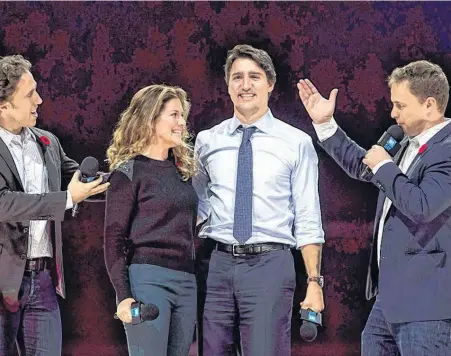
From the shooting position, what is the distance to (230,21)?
148 inches

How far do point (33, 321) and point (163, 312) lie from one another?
0.54m

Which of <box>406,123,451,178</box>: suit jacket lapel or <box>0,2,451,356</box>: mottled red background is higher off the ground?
<box>0,2,451,356</box>: mottled red background

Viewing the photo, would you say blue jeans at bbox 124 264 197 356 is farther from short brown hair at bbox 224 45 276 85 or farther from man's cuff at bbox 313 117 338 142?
short brown hair at bbox 224 45 276 85

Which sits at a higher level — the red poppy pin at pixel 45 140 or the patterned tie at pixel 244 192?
the red poppy pin at pixel 45 140

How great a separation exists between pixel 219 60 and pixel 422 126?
1.38 meters

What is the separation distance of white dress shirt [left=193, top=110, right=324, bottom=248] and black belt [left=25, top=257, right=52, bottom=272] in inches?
23.4

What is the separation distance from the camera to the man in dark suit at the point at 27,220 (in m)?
2.71

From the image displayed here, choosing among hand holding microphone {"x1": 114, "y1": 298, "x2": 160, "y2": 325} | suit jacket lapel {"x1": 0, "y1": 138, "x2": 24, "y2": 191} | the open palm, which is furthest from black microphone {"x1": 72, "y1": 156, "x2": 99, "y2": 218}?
the open palm

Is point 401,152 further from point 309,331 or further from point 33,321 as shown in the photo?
point 33,321

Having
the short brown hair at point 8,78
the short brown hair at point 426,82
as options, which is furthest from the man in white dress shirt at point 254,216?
the short brown hair at point 8,78

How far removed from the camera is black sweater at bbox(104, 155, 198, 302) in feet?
8.52

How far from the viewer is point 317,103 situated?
2877mm

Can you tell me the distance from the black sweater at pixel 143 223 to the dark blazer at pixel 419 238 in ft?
2.32

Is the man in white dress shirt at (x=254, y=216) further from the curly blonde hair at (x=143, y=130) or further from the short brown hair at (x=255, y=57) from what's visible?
the curly blonde hair at (x=143, y=130)
